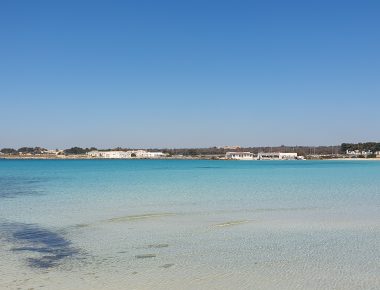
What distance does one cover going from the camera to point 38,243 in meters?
10.6

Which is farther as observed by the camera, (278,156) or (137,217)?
(278,156)

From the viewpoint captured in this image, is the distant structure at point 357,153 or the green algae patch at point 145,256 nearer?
the green algae patch at point 145,256

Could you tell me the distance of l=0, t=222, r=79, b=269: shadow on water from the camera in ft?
28.7

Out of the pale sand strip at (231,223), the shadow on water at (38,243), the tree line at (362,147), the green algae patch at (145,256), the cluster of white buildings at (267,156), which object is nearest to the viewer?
the shadow on water at (38,243)

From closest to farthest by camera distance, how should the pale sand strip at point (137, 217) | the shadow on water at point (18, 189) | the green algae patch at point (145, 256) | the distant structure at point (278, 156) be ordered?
the green algae patch at point (145, 256) < the pale sand strip at point (137, 217) < the shadow on water at point (18, 189) < the distant structure at point (278, 156)

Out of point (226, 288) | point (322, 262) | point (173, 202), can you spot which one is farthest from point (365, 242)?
point (173, 202)

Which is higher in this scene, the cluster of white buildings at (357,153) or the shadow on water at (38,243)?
the cluster of white buildings at (357,153)

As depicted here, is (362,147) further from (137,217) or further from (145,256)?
(145,256)

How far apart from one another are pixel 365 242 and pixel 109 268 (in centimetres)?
574

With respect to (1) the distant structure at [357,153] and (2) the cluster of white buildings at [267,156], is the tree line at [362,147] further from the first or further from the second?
(2) the cluster of white buildings at [267,156]

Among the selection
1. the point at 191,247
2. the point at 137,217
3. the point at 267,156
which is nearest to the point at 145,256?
the point at 191,247

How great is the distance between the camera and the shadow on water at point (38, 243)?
8.76m

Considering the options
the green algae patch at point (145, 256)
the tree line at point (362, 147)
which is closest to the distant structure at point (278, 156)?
the tree line at point (362, 147)

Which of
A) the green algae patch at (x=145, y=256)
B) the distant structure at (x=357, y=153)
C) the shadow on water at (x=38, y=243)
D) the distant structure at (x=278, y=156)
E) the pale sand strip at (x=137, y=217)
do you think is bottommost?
the pale sand strip at (x=137, y=217)
